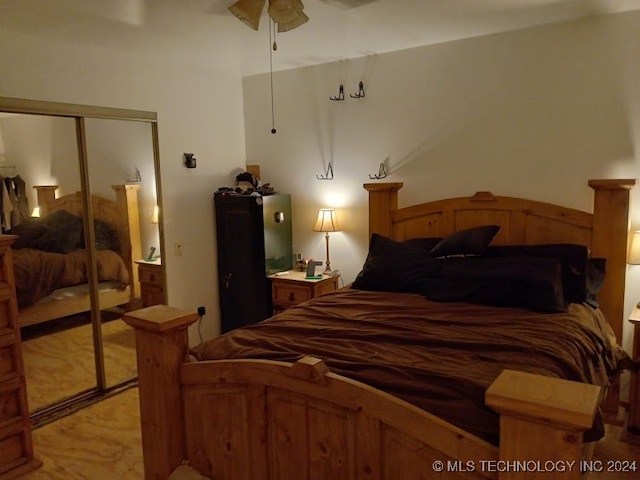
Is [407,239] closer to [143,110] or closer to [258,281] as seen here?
[258,281]

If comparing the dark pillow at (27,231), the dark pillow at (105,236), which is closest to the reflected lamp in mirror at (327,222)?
the dark pillow at (105,236)

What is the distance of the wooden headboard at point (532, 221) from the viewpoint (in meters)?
2.78

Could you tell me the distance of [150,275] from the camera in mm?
3715

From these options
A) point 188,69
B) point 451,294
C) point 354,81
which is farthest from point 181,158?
point 451,294

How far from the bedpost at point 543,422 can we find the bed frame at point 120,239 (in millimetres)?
2903

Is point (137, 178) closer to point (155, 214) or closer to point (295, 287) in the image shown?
point (155, 214)

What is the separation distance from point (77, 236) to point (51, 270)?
0.27 metres

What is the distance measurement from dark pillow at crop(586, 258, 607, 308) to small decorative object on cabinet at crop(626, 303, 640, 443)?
8.2 inches

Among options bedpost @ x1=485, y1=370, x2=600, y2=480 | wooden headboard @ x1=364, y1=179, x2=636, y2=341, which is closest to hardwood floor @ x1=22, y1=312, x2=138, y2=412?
wooden headboard @ x1=364, y1=179, x2=636, y2=341

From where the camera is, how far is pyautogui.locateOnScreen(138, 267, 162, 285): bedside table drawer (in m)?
3.66

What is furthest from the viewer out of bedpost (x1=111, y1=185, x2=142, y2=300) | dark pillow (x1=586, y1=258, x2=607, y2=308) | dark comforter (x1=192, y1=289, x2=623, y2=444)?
bedpost (x1=111, y1=185, x2=142, y2=300)

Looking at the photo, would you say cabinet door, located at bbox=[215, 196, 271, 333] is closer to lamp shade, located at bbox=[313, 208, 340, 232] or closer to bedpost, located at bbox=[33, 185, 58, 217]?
lamp shade, located at bbox=[313, 208, 340, 232]

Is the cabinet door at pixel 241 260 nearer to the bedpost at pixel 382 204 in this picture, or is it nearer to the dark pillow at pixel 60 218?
the bedpost at pixel 382 204

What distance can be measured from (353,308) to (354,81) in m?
2.00
